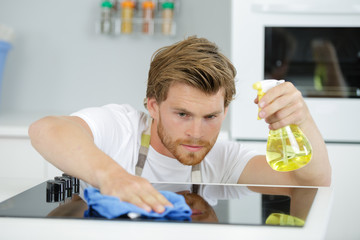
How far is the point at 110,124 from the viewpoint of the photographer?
1.51 m

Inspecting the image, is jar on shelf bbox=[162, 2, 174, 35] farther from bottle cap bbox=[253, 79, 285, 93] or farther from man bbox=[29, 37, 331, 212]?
bottle cap bbox=[253, 79, 285, 93]

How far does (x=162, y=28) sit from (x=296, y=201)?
77.2 inches

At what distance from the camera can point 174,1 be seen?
2.80 metres

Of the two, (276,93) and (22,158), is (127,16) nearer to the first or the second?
(22,158)

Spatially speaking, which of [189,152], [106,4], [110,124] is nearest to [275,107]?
[189,152]

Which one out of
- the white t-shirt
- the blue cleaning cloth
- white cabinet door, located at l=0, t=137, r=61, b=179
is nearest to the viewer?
the blue cleaning cloth

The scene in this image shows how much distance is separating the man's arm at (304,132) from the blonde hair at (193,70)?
0.83 feet

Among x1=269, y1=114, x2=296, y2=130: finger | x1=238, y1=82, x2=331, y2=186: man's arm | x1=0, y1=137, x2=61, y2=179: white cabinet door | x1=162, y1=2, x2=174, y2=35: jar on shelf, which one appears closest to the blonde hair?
x1=238, y1=82, x2=331, y2=186: man's arm

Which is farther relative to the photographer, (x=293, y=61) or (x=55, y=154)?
(x=293, y=61)

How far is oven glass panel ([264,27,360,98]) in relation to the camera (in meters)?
2.14

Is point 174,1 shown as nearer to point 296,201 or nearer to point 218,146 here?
point 218,146

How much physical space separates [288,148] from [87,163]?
1.35 feet

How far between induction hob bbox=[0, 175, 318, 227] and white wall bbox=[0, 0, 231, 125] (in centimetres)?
185

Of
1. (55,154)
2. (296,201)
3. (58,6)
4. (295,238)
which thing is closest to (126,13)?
(58,6)
